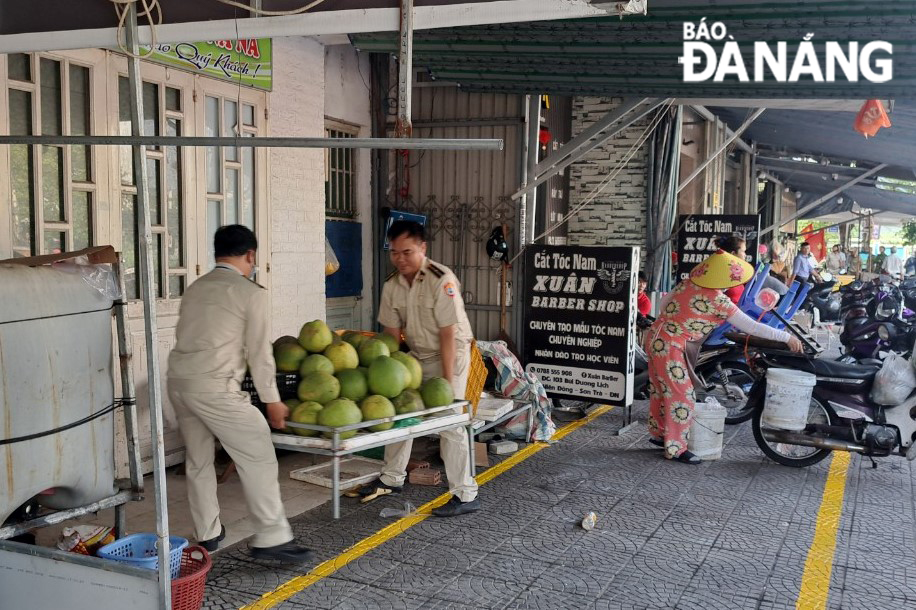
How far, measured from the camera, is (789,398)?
269 inches

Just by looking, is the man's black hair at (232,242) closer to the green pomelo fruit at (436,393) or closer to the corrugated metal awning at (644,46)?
the green pomelo fruit at (436,393)

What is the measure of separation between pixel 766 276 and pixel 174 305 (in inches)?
283

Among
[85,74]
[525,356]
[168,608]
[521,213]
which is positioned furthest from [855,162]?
[168,608]

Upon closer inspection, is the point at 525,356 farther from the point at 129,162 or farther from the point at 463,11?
the point at 463,11

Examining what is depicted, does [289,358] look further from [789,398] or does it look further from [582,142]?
[582,142]

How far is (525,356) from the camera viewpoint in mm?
8461

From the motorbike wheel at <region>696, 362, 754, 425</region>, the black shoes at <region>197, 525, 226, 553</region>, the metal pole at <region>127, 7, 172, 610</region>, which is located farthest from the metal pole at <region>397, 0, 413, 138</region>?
the motorbike wheel at <region>696, 362, 754, 425</region>

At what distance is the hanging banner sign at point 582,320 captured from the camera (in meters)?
7.89

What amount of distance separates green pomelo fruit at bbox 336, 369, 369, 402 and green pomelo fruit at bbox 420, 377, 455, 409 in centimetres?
42

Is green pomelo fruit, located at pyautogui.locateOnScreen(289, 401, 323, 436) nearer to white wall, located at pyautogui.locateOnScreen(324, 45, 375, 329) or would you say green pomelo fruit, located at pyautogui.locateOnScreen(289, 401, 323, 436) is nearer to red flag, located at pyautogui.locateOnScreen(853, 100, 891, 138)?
white wall, located at pyautogui.locateOnScreen(324, 45, 375, 329)

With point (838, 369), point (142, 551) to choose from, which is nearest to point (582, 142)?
point (838, 369)

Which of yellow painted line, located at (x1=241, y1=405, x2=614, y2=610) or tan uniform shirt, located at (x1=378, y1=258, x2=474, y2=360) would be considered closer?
yellow painted line, located at (x1=241, y1=405, x2=614, y2=610)

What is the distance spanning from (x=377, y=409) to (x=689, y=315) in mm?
3115

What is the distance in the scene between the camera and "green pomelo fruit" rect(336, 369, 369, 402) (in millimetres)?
5230
